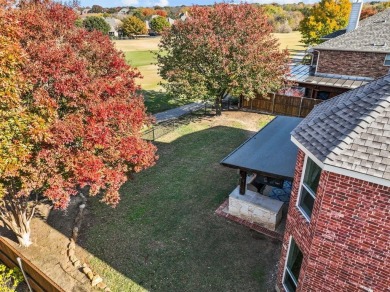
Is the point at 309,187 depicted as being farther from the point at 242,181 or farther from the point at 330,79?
the point at 330,79

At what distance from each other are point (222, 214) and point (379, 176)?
826cm

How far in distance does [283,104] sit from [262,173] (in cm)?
1774

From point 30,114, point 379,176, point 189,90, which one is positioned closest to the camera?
point 379,176

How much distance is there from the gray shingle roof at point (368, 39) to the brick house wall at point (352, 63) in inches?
19.6

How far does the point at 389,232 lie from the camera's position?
5723 mm

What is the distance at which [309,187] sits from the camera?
7.45 meters

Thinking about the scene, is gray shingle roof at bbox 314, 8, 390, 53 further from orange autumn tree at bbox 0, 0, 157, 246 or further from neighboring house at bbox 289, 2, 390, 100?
orange autumn tree at bbox 0, 0, 157, 246

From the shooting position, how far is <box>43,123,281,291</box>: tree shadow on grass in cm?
996

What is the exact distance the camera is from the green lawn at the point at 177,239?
9938 mm

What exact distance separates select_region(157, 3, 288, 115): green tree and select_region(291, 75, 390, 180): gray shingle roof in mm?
15564

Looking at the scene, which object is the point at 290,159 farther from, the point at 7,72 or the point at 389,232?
the point at 7,72

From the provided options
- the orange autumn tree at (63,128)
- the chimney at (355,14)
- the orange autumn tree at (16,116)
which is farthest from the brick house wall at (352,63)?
the orange autumn tree at (16,116)

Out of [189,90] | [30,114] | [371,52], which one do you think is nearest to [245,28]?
[189,90]

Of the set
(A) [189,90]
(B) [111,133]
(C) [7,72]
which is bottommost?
(A) [189,90]
